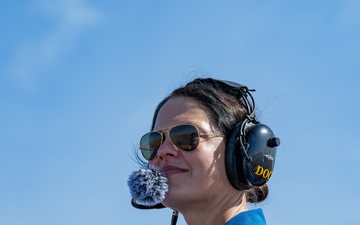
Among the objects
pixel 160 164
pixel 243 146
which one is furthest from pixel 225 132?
pixel 160 164

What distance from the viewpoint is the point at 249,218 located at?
5.38 m

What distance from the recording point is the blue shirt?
5332 mm

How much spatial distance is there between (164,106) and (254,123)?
28.9 inches

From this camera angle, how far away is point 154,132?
5.65m

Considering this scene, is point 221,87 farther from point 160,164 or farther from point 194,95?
point 160,164

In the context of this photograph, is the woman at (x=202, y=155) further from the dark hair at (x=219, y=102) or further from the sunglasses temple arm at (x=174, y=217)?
the sunglasses temple arm at (x=174, y=217)

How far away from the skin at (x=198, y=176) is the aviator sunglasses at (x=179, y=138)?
0.04m

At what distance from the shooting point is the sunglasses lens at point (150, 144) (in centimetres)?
560

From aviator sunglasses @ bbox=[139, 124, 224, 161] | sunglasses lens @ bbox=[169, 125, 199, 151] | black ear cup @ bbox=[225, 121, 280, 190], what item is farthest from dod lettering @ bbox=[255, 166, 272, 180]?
sunglasses lens @ bbox=[169, 125, 199, 151]

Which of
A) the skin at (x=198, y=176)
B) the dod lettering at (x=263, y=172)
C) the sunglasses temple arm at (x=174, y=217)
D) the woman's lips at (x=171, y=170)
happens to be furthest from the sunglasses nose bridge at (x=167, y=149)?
the sunglasses temple arm at (x=174, y=217)

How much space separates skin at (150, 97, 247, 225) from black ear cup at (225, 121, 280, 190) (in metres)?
0.07

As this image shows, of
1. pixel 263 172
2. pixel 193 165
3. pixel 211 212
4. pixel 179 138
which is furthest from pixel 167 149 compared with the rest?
pixel 263 172

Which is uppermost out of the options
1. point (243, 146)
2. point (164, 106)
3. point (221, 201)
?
point (164, 106)

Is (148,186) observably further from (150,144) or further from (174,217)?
(174,217)
